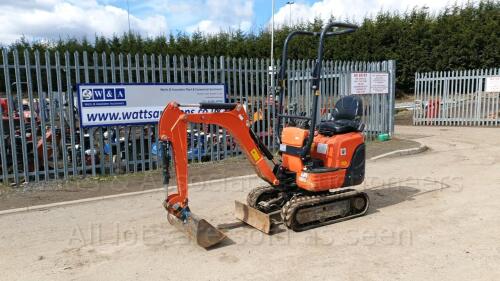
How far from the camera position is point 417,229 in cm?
513

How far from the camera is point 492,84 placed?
16734 mm

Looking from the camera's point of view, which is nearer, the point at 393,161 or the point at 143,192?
the point at 143,192

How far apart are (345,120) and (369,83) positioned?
722 centimetres

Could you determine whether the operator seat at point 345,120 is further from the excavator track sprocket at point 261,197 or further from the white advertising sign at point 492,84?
the white advertising sign at point 492,84

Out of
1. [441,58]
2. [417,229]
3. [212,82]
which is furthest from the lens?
[441,58]

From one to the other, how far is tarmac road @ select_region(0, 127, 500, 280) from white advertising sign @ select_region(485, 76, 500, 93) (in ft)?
37.1

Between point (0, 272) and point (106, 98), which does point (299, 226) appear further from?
point (106, 98)

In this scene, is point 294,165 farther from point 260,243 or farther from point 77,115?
point 77,115

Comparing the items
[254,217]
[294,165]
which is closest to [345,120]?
[294,165]

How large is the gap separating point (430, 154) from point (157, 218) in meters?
7.77

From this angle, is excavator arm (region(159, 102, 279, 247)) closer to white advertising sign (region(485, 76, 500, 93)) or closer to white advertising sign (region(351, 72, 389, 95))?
white advertising sign (region(351, 72, 389, 95))

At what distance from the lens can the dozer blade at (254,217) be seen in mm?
5027

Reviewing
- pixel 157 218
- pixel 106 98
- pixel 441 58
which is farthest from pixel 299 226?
pixel 441 58

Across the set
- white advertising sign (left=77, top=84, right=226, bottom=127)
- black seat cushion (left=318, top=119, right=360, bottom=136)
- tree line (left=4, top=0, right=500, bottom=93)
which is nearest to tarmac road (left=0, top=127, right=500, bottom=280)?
black seat cushion (left=318, top=119, right=360, bottom=136)
